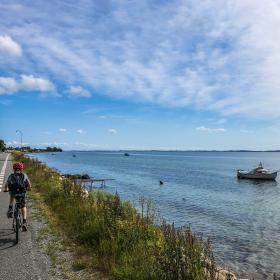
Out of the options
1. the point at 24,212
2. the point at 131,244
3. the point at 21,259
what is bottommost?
the point at 21,259

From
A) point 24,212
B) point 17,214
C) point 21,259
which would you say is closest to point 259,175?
point 24,212

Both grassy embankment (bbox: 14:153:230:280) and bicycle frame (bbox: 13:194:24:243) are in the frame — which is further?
bicycle frame (bbox: 13:194:24:243)

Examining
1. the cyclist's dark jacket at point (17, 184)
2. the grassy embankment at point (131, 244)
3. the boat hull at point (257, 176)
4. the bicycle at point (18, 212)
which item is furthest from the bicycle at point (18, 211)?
the boat hull at point (257, 176)

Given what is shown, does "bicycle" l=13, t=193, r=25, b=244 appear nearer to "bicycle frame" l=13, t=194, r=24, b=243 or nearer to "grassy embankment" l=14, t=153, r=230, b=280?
"bicycle frame" l=13, t=194, r=24, b=243

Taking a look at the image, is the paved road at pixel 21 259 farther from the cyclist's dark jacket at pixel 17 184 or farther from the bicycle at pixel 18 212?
the cyclist's dark jacket at pixel 17 184

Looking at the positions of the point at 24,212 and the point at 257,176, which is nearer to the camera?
the point at 24,212

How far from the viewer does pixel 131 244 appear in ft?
29.5

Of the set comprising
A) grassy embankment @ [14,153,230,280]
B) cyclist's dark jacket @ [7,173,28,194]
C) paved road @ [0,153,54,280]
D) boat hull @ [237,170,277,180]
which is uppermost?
cyclist's dark jacket @ [7,173,28,194]

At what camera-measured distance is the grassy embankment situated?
6832 millimetres

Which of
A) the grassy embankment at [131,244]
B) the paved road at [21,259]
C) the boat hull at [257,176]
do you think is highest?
the grassy embankment at [131,244]

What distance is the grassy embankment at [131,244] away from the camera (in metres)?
6.83

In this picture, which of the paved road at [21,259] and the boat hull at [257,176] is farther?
the boat hull at [257,176]

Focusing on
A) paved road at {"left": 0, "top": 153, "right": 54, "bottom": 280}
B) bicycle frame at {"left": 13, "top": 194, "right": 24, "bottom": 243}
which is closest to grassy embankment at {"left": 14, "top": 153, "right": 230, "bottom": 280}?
paved road at {"left": 0, "top": 153, "right": 54, "bottom": 280}

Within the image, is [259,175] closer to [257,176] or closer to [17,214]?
[257,176]
